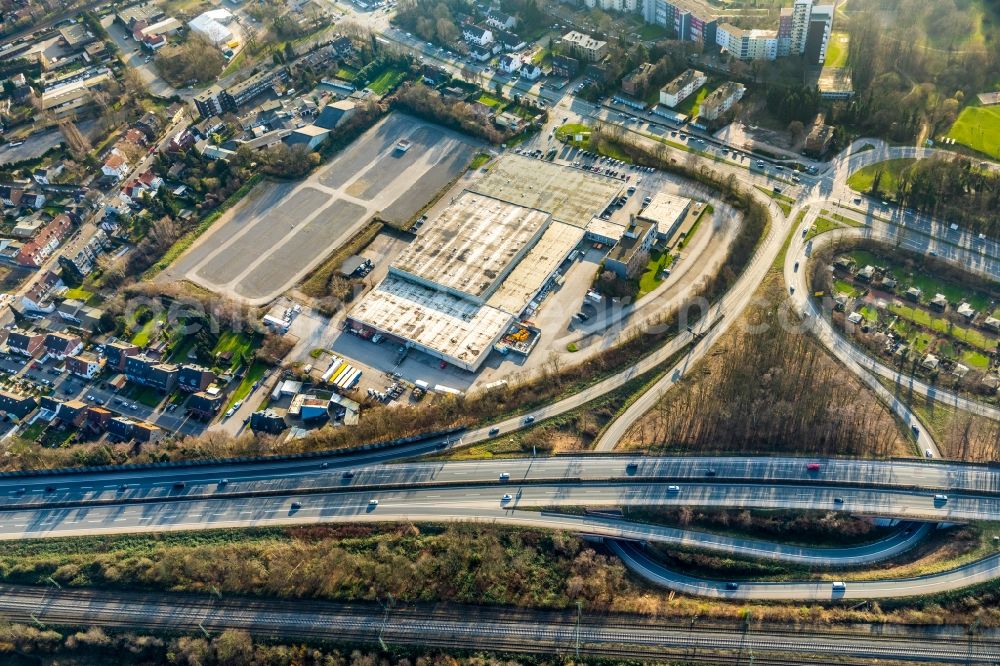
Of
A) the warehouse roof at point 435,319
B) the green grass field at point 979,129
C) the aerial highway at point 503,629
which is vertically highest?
the green grass field at point 979,129

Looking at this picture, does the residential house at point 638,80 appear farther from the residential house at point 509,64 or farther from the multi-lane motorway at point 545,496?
the multi-lane motorway at point 545,496

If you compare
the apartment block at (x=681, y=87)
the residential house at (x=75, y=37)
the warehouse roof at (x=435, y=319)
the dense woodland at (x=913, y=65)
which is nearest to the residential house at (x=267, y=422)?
the warehouse roof at (x=435, y=319)

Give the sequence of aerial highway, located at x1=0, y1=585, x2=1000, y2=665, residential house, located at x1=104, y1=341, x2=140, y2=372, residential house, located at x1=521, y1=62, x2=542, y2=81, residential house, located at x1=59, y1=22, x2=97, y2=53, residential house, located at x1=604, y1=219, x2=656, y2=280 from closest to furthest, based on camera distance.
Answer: aerial highway, located at x1=0, y1=585, x2=1000, y2=665 → residential house, located at x1=104, y1=341, x2=140, y2=372 → residential house, located at x1=604, y1=219, x2=656, y2=280 → residential house, located at x1=521, y1=62, x2=542, y2=81 → residential house, located at x1=59, y1=22, x2=97, y2=53

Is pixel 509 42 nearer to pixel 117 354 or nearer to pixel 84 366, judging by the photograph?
pixel 117 354

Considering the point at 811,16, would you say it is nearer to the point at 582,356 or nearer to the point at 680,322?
the point at 680,322

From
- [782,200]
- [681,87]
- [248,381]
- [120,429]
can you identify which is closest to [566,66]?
[681,87]

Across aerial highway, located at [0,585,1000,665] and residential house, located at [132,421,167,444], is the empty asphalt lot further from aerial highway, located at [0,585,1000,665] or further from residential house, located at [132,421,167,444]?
aerial highway, located at [0,585,1000,665]

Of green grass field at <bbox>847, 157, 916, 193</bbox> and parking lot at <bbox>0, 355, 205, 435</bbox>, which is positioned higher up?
green grass field at <bbox>847, 157, 916, 193</bbox>

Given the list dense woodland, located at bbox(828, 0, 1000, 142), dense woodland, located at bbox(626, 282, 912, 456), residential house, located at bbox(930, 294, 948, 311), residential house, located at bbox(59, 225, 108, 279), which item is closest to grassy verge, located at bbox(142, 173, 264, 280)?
residential house, located at bbox(59, 225, 108, 279)
